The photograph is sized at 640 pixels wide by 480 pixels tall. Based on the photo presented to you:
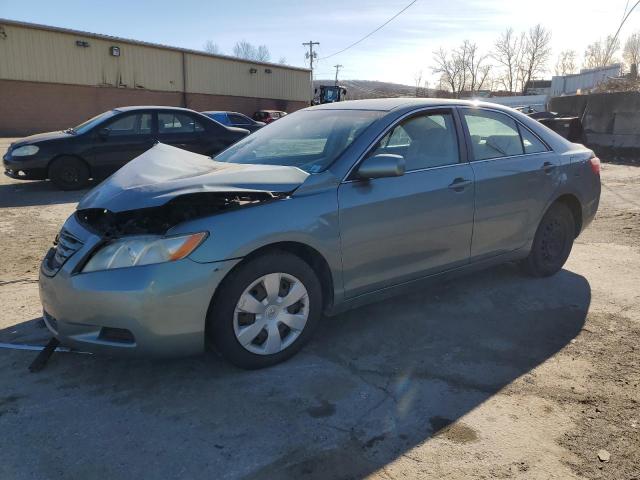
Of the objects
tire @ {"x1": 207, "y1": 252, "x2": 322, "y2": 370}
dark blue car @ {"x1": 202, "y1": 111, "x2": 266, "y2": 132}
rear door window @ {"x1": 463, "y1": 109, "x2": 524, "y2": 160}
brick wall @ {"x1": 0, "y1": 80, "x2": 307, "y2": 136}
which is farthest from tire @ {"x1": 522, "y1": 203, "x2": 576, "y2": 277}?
brick wall @ {"x1": 0, "y1": 80, "x2": 307, "y2": 136}

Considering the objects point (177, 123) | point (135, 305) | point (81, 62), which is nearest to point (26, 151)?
point (177, 123)

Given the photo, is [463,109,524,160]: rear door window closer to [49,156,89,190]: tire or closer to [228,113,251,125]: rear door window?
[49,156,89,190]: tire

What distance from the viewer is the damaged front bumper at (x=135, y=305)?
112 inches

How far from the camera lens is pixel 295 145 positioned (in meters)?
4.04

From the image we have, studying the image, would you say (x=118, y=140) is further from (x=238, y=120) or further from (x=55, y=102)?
(x=55, y=102)

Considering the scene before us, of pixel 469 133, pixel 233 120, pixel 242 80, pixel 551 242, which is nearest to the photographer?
pixel 469 133

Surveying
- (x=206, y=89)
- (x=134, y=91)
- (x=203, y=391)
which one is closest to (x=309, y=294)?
(x=203, y=391)

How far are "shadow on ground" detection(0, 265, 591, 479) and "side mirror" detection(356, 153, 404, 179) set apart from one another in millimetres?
1185

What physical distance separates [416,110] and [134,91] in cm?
3088

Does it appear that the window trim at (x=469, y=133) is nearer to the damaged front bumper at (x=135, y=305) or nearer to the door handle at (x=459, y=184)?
the door handle at (x=459, y=184)

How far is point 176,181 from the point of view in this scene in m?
3.21

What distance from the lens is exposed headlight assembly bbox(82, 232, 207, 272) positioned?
2.89 meters

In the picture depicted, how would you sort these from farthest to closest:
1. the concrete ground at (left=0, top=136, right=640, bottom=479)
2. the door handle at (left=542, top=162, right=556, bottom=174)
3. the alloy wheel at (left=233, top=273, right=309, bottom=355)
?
the door handle at (left=542, top=162, right=556, bottom=174) → the alloy wheel at (left=233, top=273, right=309, bottom=355) → the concrete ground at (left=0, top=136, right=640, bottom=479)

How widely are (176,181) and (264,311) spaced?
3.11ft
